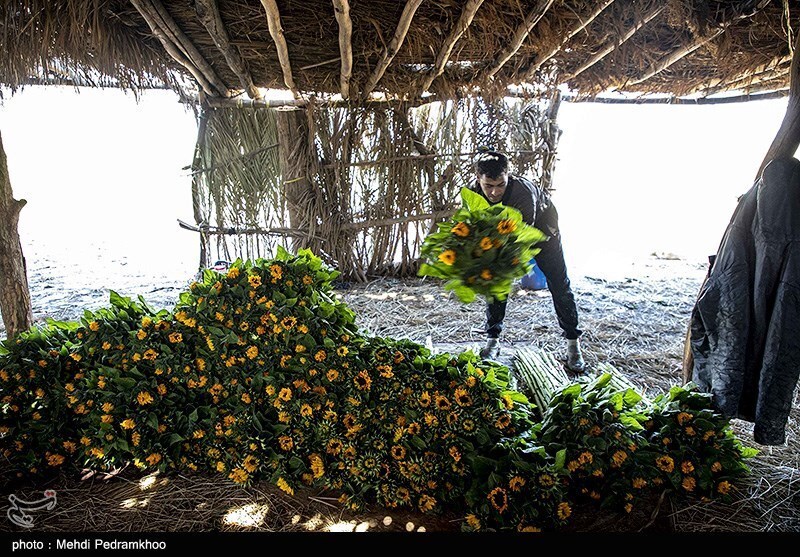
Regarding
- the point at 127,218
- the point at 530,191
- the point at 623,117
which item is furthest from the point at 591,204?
the point at 127,218

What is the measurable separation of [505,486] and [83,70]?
3.86 metres

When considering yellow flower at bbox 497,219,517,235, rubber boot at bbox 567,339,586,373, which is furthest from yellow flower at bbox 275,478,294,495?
rubber boot at bbox 567,339,586,373

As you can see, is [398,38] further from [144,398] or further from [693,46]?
[144,398]

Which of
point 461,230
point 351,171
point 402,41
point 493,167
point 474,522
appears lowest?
point 474,522

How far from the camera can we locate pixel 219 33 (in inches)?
123

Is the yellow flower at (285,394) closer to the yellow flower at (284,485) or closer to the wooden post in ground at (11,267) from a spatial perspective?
the yellow flower at (284,485)

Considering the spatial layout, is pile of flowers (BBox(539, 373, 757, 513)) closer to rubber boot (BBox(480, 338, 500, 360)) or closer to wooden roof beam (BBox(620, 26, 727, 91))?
rubber boot (BBox(480, 338, 500, 360))

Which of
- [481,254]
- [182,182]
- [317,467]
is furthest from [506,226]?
[182,182]

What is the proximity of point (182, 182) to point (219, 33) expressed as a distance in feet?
26.6

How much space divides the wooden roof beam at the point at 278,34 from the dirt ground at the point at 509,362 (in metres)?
2.13

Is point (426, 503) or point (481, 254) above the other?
point (481, 254)

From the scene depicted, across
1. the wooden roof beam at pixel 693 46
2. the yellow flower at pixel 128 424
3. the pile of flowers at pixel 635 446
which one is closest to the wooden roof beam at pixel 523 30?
the wooden roof beam at pixel 693 46

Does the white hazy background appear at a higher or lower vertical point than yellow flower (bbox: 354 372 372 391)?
higher

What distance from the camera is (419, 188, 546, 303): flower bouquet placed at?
1957mm
